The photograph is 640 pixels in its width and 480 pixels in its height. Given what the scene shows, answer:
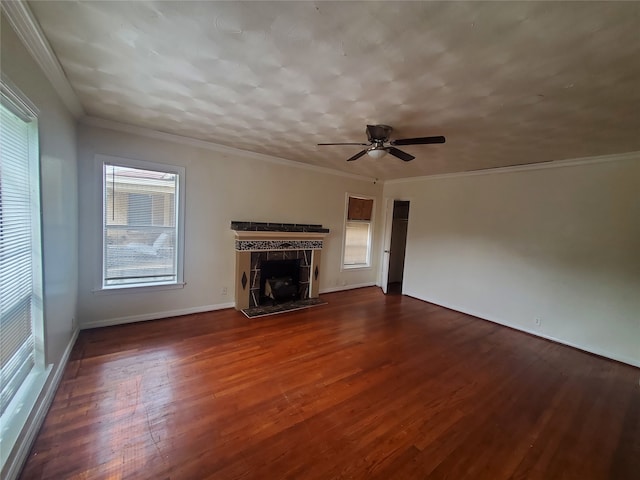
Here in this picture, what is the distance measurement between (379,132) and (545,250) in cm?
305

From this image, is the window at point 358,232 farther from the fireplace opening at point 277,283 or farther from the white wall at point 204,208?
the fireplace opening at point 277,283

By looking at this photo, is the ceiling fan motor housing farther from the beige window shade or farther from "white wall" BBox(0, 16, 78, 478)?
the beige window shade

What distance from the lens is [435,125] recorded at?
266 centimetres

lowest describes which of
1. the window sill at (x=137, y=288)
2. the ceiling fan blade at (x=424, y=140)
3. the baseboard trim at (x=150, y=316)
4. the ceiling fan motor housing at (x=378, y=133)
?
the baseboard trim at (x=150, y=316)

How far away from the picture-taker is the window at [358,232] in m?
5.62

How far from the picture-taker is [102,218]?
124 inches

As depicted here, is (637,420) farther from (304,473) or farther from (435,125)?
(435,125)

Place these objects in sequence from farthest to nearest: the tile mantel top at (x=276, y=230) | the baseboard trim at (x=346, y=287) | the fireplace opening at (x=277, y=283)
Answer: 1. the baseboard trim at (x=346, y=287)
2. the fireplace opening at (x=277, y=283)
3. the tile mantel top at (x=276, y=230)

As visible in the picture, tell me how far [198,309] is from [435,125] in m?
3.93

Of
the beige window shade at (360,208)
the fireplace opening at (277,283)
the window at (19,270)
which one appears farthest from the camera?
the beige window shade at (360,208)

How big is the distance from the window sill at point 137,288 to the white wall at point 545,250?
4.42m

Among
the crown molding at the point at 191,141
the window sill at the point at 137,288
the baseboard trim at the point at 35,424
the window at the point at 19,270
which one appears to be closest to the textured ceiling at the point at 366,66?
the crown molding at the point at 191,141

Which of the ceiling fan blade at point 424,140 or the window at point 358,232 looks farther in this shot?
the window at point 358,232

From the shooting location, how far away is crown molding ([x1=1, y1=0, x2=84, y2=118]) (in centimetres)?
134
